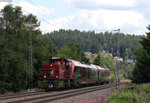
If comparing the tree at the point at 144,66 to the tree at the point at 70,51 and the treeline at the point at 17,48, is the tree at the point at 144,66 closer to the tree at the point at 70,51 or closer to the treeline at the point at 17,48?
the treeline at the point at 17,48

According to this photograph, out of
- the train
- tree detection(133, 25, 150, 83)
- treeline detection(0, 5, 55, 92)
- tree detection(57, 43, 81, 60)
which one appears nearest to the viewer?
treeline detection(0, 5, 55, 92)

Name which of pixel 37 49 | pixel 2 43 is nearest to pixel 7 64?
pixel 2 43

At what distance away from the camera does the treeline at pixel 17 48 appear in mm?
35312

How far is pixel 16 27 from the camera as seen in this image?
4294 cm

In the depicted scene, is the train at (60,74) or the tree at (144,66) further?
the tree at (144,66)

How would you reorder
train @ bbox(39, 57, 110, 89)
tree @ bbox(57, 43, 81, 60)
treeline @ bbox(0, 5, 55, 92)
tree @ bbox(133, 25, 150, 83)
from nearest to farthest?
1. treeline @ bbox(0, 5, 55, 92)
2. train @ bbox(39, 57, 110, 89)
3. tree @ bbox(133, 25, 150, 83)
4. tree @ bbox(57, 43, 81, 60)

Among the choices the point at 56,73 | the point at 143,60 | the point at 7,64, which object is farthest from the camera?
the point at 143,60

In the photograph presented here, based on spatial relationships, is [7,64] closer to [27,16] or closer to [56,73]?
[56,73]

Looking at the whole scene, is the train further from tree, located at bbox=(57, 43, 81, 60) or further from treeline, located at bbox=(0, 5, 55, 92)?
tree, located at bbox=(57, 43, 81, 60)

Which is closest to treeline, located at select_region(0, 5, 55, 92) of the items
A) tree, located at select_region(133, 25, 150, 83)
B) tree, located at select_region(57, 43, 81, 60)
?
tree, located at select_region(133, 25, 150, 83)

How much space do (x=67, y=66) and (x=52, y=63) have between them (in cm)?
196

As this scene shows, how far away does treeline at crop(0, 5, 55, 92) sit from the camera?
3531cm

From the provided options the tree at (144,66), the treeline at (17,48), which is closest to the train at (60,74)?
the treeline at (17,48)

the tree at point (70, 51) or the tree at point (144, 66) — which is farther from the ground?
the tree at point (70, 51)
